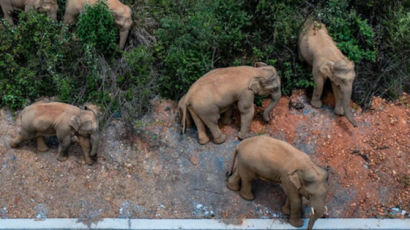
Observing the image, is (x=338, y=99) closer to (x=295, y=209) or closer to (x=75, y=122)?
(x=295, y=209)

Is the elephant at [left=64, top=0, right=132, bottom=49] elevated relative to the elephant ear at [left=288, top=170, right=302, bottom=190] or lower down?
elevated

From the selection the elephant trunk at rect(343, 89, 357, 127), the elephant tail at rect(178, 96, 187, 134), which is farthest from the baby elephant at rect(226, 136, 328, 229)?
the elephant trunk at rect(343, 89, 357, 127)

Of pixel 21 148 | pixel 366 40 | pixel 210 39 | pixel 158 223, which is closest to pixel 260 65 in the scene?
pixel 210 39

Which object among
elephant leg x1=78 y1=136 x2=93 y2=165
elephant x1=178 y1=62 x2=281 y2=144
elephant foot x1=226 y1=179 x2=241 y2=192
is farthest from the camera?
elephant x1=178 y1=62 x2=281 y2=144

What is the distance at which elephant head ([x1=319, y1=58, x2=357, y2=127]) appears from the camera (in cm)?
688

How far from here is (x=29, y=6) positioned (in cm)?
774

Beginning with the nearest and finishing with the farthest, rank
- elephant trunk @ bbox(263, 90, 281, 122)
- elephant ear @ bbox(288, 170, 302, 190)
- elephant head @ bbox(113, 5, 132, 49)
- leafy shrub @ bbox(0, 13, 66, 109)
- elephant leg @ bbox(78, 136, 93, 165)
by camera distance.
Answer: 1. elephant ear @ bbox(288, 170, 302, 190)
2. elephant leg @ bbox(78, 136, 93, 165)
3. elephant trunk @ bbox(263, 90, 281, 122)
4. leafy shrub @ bbox(0, 13, 66, 109)
5. elephant head @ bbox(113, 5, 132, 49)

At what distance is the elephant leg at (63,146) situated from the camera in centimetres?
644

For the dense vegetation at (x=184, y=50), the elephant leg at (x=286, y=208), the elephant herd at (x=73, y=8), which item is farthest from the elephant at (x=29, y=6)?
the elephant leg at (x=286, y=208)

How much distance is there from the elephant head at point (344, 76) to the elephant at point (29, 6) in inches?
177

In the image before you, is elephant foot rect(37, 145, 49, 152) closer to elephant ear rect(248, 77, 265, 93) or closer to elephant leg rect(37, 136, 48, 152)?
elephant leg rect(37, 136, 48, 152)

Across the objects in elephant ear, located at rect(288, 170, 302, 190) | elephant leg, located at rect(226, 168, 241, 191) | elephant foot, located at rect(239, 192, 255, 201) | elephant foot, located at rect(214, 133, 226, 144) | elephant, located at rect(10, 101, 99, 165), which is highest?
→ elephant ear, located at rect(288, 170, 302, 190)

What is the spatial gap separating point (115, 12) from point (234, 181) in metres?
3.38

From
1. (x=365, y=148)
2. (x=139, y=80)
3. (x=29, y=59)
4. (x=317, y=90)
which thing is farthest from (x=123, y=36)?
(x=365, y=148)
